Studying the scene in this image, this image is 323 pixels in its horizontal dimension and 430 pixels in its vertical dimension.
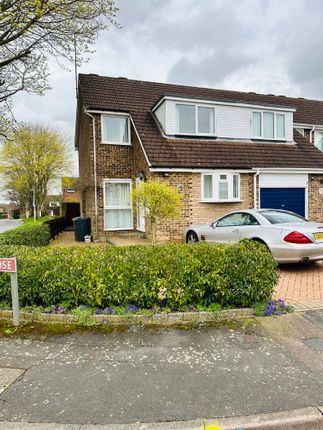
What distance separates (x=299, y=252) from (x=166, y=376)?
463 centimetres

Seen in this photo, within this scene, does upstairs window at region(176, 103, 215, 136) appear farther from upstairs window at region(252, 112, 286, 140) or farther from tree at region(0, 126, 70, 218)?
tree at region(0, 126, 70, 218)

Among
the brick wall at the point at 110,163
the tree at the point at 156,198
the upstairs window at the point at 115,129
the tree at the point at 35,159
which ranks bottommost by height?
the tree at the point at 156,198

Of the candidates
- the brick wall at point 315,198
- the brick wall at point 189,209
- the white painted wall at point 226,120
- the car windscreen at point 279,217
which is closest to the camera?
the car windscreen at point 279,217


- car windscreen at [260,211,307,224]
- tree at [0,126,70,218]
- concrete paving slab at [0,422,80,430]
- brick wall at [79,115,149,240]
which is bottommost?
concrete paving slab at [0,422,80,430]

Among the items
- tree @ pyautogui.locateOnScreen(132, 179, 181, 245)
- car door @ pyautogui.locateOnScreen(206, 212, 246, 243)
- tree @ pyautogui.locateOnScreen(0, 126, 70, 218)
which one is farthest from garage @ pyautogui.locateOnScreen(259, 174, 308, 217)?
tree @ pyautogui.locateOnScreen(0, 126, 70, 218)

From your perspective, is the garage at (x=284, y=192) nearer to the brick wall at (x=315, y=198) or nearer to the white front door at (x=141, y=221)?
the brick wall at (x=315, y=198)

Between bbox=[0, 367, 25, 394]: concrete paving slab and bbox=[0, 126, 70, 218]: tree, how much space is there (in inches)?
1207

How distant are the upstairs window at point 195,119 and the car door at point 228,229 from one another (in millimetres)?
5478

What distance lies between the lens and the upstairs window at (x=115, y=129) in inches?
487

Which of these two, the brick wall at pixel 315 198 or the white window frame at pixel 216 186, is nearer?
the white window frame at pixel 216 186

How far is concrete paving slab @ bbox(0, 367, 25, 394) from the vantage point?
8.81 ft

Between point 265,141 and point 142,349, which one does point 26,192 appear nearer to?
point 265,141

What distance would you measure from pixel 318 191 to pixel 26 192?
111ft

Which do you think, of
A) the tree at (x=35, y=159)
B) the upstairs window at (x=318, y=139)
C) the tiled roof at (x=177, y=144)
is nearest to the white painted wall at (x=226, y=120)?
the tiled roof at (x=177, y=144)
